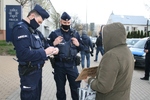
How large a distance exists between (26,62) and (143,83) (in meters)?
6.51

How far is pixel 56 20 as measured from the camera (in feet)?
166

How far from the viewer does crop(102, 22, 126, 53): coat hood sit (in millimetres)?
2627

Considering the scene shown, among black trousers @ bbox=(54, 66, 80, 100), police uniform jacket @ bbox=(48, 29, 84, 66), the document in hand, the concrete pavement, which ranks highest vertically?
police uniform jacket @ bbox=(48, 29, 84, 66)

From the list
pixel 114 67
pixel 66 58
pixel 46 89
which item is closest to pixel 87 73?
pixel 114 67

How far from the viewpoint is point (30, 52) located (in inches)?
120

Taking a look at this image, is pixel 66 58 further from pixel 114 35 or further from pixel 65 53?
pixel 114 35

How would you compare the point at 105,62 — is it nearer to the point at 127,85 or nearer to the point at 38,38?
the point at 127,85

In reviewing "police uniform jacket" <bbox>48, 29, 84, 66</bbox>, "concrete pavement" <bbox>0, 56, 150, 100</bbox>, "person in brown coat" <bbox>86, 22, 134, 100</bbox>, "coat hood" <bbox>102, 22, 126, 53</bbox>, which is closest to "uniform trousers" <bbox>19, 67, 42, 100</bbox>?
"person in brown coat" <bbox>86, 22, 134, 100</bbox>

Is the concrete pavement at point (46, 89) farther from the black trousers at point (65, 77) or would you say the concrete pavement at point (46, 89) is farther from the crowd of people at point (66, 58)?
the crowd of people at point (66, 58)

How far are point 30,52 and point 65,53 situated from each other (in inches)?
53.1

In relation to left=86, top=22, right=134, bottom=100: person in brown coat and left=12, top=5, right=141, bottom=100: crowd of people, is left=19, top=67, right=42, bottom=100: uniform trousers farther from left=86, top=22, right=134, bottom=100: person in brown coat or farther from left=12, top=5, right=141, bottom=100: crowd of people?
left=86, top=22, right=134, bottom=100: person in brown coat

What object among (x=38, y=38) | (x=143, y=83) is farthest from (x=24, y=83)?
(x=143, y=83)

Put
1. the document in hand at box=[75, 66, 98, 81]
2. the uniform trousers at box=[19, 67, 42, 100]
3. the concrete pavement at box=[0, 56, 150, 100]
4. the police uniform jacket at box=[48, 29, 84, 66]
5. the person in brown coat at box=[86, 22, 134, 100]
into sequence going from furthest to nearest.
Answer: the concrete pavement at box=[0, 56, 150, 100] < the police uniform jacket at box=[48, 29, 84, 66] < the uniform trousers at box=[19, 67, 42, 100] < the document in hand at box=[75, 66, 98, 81] < the person in brown coat at box=[86, 22, 134, 100]

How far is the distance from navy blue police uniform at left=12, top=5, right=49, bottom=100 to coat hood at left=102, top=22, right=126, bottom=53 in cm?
98
